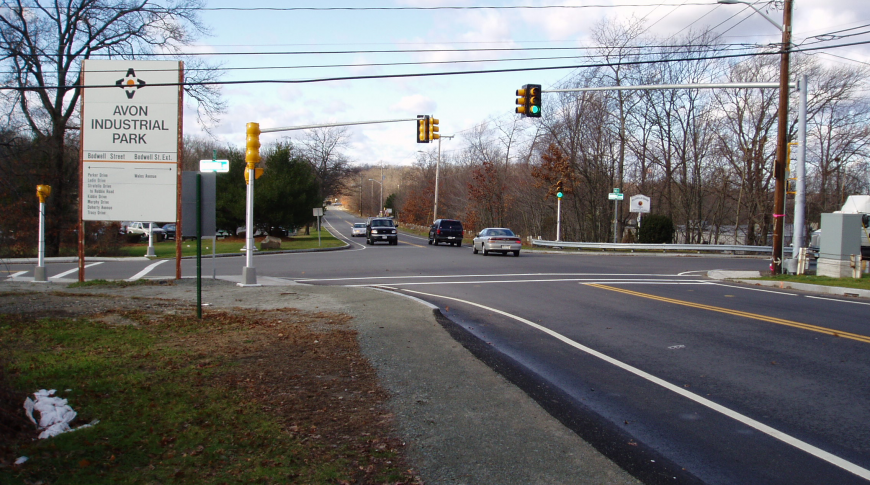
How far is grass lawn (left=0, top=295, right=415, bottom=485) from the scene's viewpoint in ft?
12.9

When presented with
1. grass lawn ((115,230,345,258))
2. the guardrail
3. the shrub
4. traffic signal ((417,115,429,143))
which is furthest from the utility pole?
grass lawn ((115,230,345,258))

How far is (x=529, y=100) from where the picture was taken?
19.4 metres

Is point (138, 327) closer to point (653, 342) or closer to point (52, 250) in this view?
point (653, 342)

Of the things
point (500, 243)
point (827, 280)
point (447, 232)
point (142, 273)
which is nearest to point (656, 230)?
point (447, 232)

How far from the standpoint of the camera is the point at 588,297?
45.8 feet

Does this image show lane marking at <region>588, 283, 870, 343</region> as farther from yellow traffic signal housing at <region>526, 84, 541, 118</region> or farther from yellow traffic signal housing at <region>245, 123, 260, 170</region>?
yellow traffic signal housing at <region>245, 123, 260, 170</region>

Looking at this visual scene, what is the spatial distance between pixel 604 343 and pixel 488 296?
5.80 meters

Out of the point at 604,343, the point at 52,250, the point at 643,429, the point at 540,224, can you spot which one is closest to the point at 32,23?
the point at 52,250

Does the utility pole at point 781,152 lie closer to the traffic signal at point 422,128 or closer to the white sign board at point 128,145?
the traffic signal at point 422,128

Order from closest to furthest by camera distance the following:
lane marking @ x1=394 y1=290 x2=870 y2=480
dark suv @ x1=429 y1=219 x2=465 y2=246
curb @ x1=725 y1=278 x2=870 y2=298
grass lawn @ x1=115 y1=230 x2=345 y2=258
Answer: lane marking @ x1=394 y1=290 x2=870 y2=480
curb @ x1=725 y1=278 x2=870 y2=298
grass lawn @ x1=115 y1=230 x2=345 y2=258
dark suv @ x1=429 y1=219 x2=465 y2=246

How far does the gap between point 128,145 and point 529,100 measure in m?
11.9

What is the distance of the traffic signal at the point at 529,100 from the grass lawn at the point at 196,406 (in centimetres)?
1286

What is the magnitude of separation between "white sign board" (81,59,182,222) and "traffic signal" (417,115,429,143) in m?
11.3

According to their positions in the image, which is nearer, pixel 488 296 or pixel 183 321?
pixel 183 321
